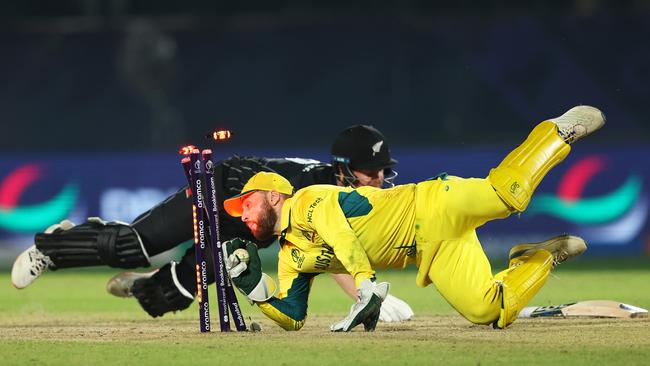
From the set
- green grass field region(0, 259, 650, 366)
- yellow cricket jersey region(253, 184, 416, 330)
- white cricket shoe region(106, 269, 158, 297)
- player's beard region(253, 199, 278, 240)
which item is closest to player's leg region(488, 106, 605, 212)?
yellow cricket jersey region(253, 184, 416, 330)

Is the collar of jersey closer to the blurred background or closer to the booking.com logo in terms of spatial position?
the booking.com logo

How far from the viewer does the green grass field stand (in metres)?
5.68

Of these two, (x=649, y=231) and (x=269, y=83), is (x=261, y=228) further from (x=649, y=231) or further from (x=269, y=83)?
(x=269, y=83)

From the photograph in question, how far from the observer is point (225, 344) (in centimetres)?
624

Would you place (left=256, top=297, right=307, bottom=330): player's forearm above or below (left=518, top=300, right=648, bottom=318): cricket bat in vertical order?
above

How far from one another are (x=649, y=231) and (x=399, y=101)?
4.13 m

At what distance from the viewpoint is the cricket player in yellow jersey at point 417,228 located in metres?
6.63

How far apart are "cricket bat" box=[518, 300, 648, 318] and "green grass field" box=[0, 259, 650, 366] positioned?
21 centimetres

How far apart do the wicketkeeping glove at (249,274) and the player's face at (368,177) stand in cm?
114

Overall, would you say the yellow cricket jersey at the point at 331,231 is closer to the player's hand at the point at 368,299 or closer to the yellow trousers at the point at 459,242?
the yellow trousers at the point at 459,242

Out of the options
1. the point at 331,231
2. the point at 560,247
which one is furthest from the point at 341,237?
the point at 560,247

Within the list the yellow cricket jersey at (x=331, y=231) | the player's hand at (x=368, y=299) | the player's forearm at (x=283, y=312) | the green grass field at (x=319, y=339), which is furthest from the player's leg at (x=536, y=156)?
the player's forearm at (x=283, y=312)

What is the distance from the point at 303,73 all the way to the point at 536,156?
10.6m

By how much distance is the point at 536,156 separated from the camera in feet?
22.0
